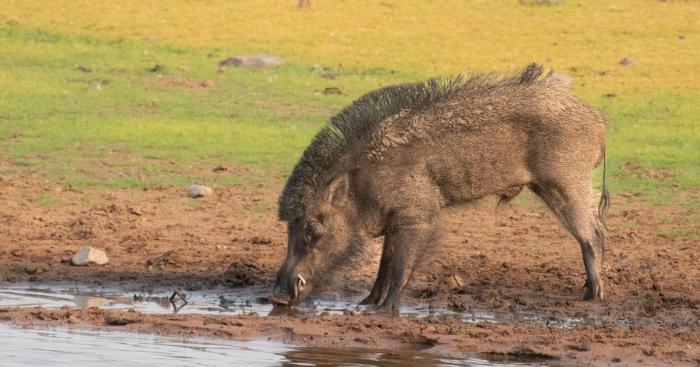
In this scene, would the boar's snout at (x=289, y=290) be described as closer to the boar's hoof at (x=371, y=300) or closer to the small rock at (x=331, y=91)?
the boar's hoof at (x=371, y=300)

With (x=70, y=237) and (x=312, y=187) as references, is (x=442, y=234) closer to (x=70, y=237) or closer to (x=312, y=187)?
(x=312, y=187)

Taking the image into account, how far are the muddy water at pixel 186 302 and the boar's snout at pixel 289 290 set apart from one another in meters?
0.08

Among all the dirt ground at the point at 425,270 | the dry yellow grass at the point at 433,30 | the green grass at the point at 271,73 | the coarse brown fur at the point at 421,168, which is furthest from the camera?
the dry yellow grass at the point at 433,30

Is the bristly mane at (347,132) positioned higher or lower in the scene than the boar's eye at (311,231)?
higher

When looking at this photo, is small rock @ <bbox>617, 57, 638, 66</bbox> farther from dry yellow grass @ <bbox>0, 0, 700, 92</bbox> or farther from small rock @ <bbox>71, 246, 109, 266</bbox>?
small rock @ <bbox>71, 246, 109, 266</bbox>

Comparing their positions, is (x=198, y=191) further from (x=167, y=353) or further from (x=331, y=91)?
(x=331, y=91)

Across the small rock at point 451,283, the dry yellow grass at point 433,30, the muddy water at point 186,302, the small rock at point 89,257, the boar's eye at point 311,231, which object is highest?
the dry yellow grass at point 433,30

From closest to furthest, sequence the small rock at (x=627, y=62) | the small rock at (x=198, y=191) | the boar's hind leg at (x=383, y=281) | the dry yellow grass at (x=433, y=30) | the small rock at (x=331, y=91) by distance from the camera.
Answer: the boar's hind leg at (x=383, y=281)
the small rock at (x=198, y=191)
the small rock at (x=331, y=91)
the small rock at (x=627, y=62)
the dry yellow grass at (x=433, y=30)

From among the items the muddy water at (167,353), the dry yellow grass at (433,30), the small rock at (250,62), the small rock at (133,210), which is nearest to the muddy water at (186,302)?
the muddy water at (167,353)

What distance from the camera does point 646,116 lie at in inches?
771

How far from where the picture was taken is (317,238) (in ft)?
32.3

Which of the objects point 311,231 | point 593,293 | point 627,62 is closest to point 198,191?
point 311,231

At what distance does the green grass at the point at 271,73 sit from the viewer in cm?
1586

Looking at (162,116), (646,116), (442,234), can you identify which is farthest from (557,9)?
(442,234)
